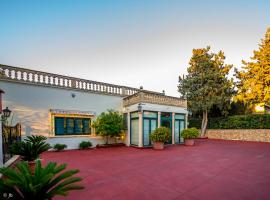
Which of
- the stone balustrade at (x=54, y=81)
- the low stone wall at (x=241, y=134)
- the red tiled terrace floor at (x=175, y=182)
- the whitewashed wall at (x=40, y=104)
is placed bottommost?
the low stone wall at (x=241, y=134)

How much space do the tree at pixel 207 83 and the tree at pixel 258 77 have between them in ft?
4.90

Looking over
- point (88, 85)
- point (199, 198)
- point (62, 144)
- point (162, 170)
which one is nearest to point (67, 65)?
point (88, 85)

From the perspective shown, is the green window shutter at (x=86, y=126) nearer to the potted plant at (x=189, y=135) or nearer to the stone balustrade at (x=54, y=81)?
the stone balustrade at (x=54, y=81)

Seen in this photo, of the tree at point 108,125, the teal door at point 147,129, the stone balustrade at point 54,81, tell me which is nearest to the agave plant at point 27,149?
the stone balustrade at point 54,81

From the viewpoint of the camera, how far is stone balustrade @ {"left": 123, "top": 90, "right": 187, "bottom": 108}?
1216 centimetres

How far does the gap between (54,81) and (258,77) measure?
17508 millimetres

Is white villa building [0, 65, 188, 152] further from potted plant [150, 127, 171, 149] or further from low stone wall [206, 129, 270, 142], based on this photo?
low stone wall [206, 129, 270, 142]

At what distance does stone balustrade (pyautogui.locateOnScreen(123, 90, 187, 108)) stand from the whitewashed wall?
285 cm

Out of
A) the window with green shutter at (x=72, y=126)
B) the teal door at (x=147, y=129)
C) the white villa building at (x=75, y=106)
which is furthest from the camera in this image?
the teal door at (x=147, y=129)

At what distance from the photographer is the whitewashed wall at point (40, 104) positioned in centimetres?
945

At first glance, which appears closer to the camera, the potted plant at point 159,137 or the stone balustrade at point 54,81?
the stone balustrade at point 54,81

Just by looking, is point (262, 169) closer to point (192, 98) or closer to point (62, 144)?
point (62, 144)

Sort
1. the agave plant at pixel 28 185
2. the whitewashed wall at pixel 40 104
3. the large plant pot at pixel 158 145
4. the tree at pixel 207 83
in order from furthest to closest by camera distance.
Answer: the tree at pixel 207 83 < the large plant pot at pixel 158 145 < the whitewashed wall at pixel 40 104 < the agave plant at pixel 28 185

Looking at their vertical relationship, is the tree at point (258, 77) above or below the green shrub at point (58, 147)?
above
